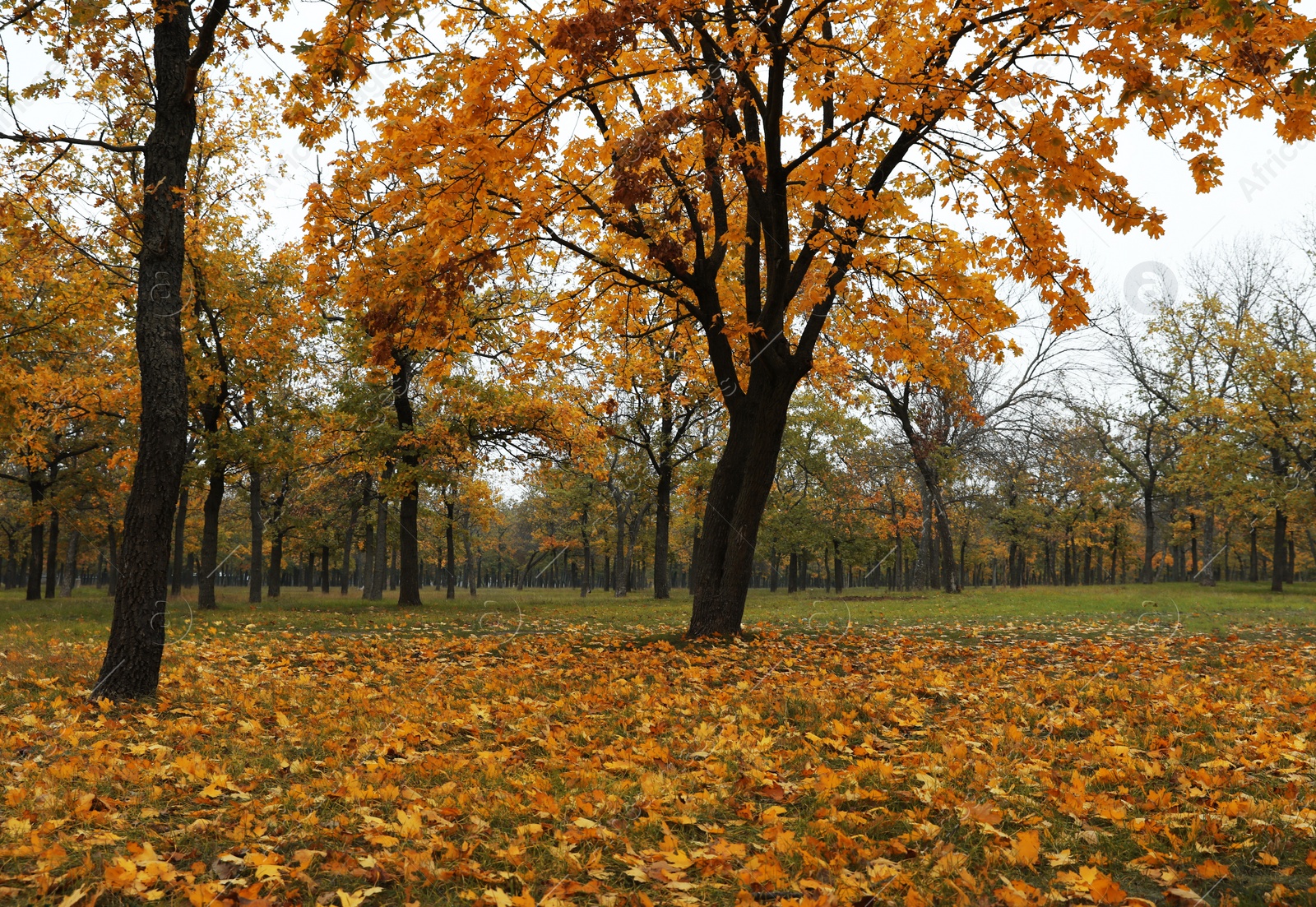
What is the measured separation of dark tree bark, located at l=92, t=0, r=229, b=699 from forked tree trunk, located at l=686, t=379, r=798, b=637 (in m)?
6.00

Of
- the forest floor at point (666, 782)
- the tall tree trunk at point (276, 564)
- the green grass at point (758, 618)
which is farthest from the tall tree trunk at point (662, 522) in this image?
the tall tree trunk at point (276, 564)

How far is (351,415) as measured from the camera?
18328mm

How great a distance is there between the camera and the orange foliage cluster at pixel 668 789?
9.27ft

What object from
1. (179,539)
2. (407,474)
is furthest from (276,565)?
(407,474)

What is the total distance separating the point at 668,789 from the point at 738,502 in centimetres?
646

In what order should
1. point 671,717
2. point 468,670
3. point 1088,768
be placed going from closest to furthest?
1. point 1088,768
2. point 671,717
3. point 468,670

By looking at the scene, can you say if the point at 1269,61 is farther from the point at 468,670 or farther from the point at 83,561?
the point at 83,561

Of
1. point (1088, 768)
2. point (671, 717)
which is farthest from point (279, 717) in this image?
point (1088, 768)

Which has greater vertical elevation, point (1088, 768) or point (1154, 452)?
point (1154, 452)

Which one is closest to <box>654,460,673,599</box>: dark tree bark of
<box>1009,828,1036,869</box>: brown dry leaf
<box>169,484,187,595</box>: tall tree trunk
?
<box>169,484,187,595</box>: tall tree trunk

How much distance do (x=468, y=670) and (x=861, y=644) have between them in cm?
489

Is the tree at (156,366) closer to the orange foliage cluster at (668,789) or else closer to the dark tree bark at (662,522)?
the orange foliage cluster at (668,789)

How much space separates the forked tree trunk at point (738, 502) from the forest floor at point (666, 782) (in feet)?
6.41

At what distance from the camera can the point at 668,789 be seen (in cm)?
379
